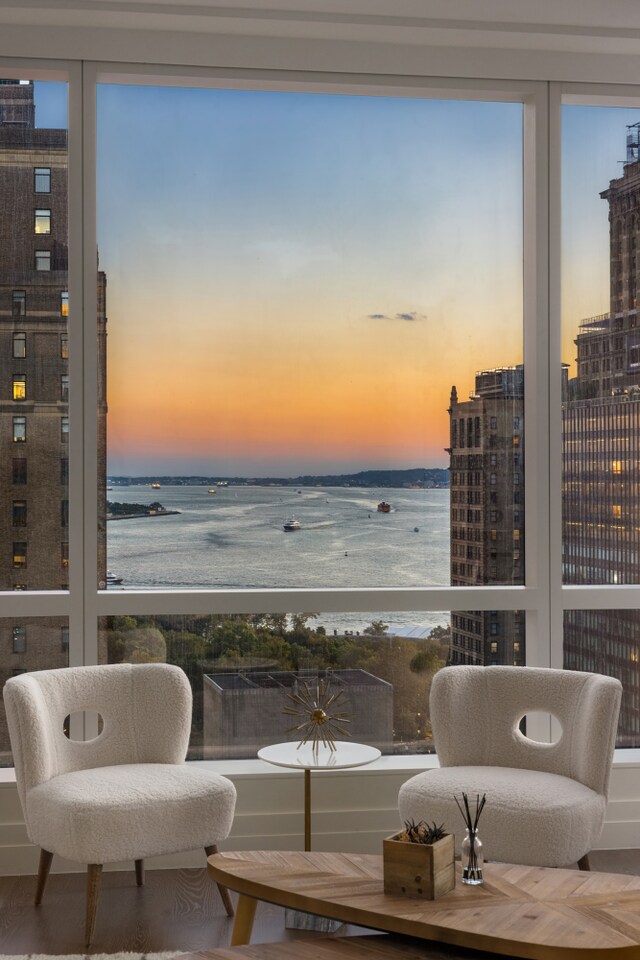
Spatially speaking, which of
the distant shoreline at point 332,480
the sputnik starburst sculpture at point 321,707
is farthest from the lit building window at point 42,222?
the sputnik starburst sculpture at point 321,707

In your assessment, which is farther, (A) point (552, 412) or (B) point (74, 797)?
(A) point (552, 412)

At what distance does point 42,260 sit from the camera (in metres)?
3.88

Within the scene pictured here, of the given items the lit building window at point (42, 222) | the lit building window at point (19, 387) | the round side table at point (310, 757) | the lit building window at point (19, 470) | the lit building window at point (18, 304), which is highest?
the lit building window at point (42, 222)

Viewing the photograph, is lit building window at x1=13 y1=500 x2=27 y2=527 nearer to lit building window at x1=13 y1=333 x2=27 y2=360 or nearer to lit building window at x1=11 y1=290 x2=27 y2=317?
lit building window at x1=13 y1=333 x2=27 y2=360

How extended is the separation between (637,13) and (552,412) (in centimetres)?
156

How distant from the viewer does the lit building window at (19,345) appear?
3871 millimetres

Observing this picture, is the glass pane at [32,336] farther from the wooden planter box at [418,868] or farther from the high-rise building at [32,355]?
the wooden planter box at [418,868]

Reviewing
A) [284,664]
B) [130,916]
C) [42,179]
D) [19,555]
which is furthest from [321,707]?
[42,179]

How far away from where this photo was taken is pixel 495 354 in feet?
13.5

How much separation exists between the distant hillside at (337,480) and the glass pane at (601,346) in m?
0.58

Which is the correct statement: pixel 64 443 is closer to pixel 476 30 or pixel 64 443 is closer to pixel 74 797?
pixel 74 797

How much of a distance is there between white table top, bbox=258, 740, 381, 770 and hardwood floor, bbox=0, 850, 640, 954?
0.49 m

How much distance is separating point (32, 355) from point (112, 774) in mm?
1675

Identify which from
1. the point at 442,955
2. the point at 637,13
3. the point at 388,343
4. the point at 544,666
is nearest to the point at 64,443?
the point at 388,343
